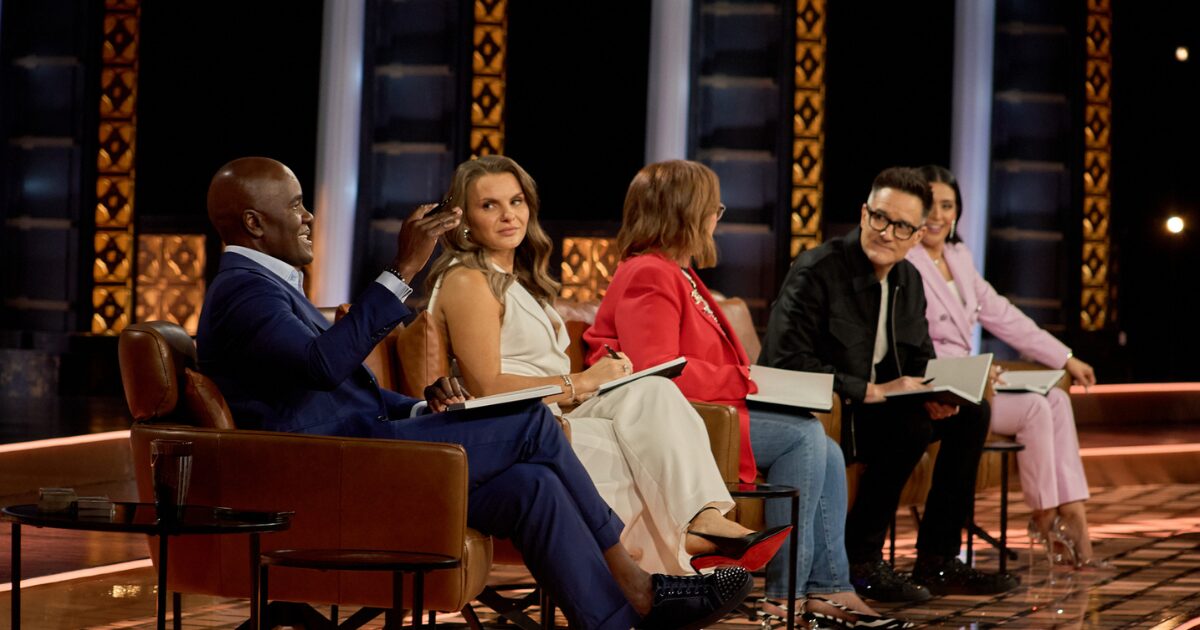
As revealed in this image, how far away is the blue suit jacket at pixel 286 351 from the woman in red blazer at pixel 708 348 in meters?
0.95

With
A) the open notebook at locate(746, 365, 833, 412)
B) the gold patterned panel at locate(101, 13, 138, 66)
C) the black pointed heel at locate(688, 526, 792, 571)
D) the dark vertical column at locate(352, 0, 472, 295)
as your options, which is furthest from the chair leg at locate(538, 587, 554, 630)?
the gold patterned panel at locate(101, 13, 138, 66)

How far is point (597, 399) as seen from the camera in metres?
3.43

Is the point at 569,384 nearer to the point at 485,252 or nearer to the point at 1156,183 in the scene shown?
the point at 485,252

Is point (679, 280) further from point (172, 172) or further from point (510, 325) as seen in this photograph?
point (172, 172)

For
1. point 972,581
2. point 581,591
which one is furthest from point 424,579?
point 972,581

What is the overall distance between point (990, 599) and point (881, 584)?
36 cm

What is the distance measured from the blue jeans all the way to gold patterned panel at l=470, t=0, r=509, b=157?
15.5 feet

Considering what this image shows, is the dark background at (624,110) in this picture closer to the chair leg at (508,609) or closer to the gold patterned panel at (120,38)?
the gold patterned panel at (120,38)

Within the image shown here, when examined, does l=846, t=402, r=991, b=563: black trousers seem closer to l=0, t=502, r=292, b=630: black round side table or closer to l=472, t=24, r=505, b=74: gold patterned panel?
l=0, t=502, r=292, b=630: black round side table

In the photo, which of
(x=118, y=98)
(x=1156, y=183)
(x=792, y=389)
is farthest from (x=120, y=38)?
(x=1156, y=183)

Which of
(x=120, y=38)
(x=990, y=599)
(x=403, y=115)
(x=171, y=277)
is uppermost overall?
(x=120, y=38)

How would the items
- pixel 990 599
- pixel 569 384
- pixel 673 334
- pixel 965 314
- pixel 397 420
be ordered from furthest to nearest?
1. pixel 965 314
2. pixel 990 599
3. pixel 673 334
4. pixel 569 384
5. pixel 397 420

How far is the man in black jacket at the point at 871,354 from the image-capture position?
4273mm

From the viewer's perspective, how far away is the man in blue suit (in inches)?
111
